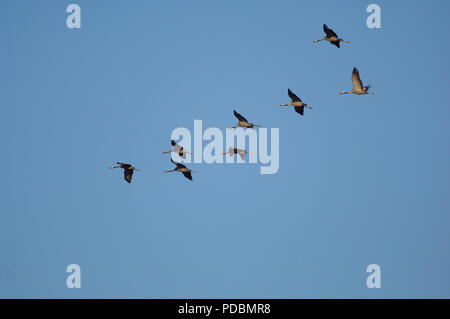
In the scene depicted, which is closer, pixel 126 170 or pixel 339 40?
pixel 339 40

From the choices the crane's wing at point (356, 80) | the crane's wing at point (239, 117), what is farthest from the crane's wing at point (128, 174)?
the crane's wing at point (356, 80)

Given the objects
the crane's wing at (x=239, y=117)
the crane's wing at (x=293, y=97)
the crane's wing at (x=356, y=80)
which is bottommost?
the crane's wing at (x=239, y=117)

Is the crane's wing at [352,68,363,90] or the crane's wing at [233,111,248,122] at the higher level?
the crane's wing at [352,68,363,90]

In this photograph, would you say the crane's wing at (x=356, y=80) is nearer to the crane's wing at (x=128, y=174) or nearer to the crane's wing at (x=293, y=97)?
the crane's wing at (x=293, y=97)

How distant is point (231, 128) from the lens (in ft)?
183

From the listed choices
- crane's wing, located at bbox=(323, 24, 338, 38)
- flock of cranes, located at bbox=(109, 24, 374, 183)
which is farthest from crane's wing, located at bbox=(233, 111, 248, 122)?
crane's wing, located at bbox=(323, 24, 338, 38)

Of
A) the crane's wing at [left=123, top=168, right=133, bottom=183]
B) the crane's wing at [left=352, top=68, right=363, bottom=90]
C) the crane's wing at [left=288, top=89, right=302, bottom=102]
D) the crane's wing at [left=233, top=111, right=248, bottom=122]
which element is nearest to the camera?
the crane's wing at [left=352, top=68, right=363, bottom=90]

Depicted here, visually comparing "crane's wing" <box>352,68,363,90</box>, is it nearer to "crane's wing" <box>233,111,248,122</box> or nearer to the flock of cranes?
the flock of cranes

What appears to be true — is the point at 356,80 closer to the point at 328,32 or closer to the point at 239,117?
the point at 328,32
